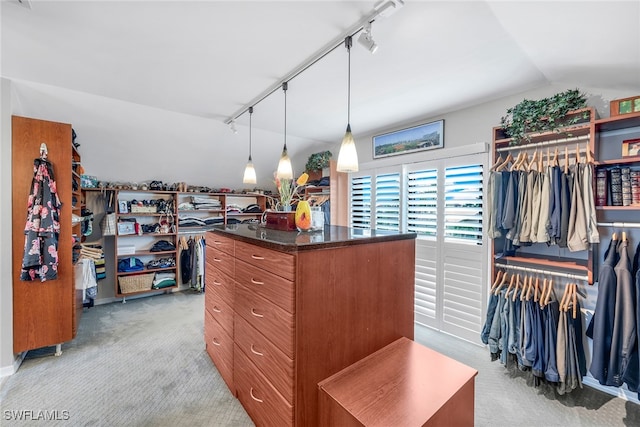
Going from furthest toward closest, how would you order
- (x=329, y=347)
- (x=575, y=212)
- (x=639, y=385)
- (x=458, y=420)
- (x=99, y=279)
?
1. (x=99, y=279)
2. (x=575, y=212)
3. (x=639, y=385)
4. (x=329, y=347)
5. (x=458, y=420)

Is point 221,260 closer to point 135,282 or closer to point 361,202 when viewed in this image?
point 361,202

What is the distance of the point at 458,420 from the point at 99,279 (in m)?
4.69

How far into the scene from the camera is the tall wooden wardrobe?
7.63 feet

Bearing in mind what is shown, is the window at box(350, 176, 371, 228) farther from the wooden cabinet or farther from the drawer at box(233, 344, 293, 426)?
the drawer at box(233, 344, 293, 426)

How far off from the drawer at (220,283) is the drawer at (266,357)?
22 cm

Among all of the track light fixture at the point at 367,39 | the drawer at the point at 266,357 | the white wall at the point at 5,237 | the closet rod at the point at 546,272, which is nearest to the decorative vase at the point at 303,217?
the drawer at the point at 266,357

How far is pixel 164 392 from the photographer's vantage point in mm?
2100

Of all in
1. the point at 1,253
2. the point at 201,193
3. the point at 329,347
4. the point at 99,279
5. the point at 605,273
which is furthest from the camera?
the point at 201,193

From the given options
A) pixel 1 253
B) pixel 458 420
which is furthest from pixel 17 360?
pixel 458 420

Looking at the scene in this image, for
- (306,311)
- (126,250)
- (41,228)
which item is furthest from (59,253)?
(306,311)

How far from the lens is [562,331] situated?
2.05 metres

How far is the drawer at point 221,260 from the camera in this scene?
6.59 ft

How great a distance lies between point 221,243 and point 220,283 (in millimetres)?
335

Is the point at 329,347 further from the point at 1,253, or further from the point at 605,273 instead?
the point at 1,253
